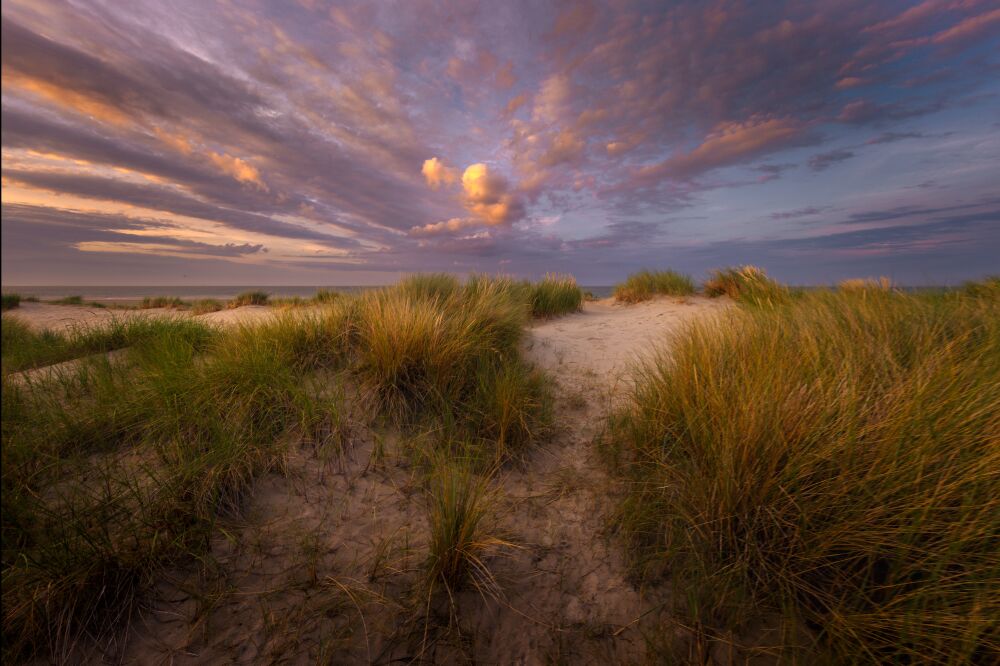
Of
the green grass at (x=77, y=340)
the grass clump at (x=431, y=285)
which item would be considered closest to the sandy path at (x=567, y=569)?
the grass clump at (x=431, y=285)

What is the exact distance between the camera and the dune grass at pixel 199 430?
1833 millimetres

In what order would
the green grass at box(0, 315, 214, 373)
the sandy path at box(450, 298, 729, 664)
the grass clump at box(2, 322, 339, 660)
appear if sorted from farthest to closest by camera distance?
the green grass at box(0, 315, 214, 373)
the sandy path at box(450, 298, 729, 664)
the grass clump at box(2, 322, 339, 660)

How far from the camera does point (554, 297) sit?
354 inches

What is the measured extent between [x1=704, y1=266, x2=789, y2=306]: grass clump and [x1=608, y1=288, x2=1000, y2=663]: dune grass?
4.30m

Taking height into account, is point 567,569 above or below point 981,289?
below

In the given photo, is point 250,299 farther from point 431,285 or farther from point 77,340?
point 431,285

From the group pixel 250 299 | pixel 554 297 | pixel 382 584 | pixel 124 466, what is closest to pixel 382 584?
pixel 382 584

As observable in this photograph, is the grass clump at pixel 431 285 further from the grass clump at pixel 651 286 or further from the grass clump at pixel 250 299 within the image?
the grass clump at pixel 250 299

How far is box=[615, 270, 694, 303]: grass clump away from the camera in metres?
10.3

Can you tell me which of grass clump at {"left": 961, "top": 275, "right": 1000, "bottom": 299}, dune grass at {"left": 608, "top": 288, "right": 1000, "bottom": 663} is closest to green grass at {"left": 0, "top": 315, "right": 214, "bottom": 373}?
dune grass at {"left": 608, "top": 288, "right": 1000, "bottom": 663}

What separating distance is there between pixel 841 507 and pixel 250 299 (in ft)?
49.4

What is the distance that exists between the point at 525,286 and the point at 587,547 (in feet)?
23.1

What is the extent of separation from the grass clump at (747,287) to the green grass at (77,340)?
8.02 metres

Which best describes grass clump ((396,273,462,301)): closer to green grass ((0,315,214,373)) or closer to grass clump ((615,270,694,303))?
green grass ((0,315,214,373))
